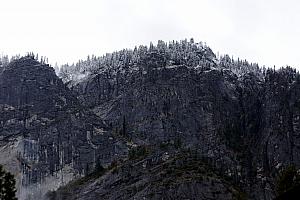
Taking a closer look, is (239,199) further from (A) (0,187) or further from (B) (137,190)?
(A) (0,187)

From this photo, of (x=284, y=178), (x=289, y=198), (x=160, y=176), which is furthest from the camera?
(x=160, y=176)

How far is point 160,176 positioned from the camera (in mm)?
189375

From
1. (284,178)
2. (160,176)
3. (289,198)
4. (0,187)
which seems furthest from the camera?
(160,176)

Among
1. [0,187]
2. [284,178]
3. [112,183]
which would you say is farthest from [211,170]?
[0,187]

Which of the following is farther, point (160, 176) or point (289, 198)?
point (160, 176)

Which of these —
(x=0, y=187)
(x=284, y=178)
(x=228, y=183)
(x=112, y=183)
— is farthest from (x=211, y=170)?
(x=0, y=187)

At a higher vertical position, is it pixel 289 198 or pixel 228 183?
pixel 289 198

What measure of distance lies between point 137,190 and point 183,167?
21624 mm

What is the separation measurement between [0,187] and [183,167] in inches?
5396

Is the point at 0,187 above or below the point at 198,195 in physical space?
above

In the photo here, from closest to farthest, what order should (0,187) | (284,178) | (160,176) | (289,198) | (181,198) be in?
(289,198)
(0,187)
(284,178)
(181,198)
(160,176)

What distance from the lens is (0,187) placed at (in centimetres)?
6312

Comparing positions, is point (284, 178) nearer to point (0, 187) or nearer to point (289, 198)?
point (289, 198)

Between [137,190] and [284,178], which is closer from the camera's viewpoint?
[284,178]
